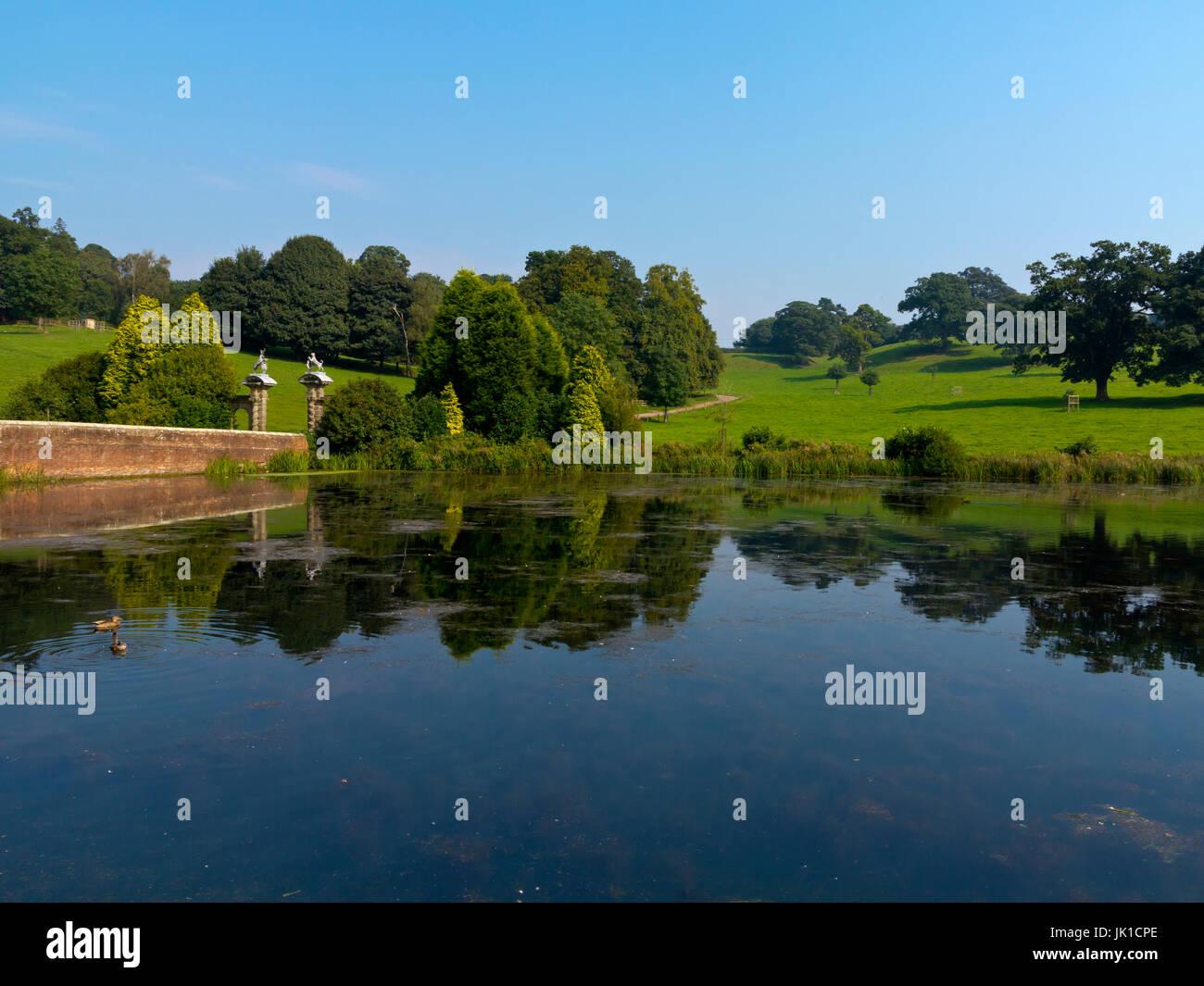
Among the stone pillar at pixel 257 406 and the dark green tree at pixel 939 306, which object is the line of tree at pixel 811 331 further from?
the stone pillar at pixel 257 406

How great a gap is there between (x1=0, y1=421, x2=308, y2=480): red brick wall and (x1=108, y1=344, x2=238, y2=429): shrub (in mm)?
6244

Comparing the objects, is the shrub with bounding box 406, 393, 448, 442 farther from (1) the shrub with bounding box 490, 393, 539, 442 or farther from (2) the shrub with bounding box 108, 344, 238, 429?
(2) the shrub with bounding box 108, 344, 238, 429

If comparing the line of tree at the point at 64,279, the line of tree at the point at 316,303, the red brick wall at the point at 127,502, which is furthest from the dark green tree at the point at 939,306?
the red brick wall at the point at 127,502

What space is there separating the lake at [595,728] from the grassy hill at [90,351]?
109 ft

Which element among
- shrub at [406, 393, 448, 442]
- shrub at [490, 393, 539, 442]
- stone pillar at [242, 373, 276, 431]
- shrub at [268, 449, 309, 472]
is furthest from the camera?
shrub at [490, 393, 539, 442]

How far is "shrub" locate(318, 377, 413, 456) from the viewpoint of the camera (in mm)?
39969

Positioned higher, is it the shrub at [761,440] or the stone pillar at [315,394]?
the stone pillar at [315,394]

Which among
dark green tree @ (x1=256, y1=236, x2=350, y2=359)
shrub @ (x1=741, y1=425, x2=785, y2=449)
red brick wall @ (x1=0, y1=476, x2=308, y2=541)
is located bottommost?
red brick wall @ (x1=0, y1=476, x2=308, y2=541)

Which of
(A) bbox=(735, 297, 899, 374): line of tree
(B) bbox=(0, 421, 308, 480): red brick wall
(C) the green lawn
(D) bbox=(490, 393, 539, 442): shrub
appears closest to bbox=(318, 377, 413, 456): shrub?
(B) bbox=(0, 421, 308, 480): red brick wall

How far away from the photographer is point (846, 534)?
18.8 meters

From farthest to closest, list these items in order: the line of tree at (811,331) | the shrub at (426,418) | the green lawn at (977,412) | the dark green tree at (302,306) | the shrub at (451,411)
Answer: the line of tree at (811,331) < the dark green tree at (302,306) < the green lawn at (977,412) < the shrub at (451,411) < the shrub at (426,418)

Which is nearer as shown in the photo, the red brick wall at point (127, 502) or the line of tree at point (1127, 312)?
the red brick wall at point (127, 502)

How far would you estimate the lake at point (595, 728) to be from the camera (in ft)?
14.4
